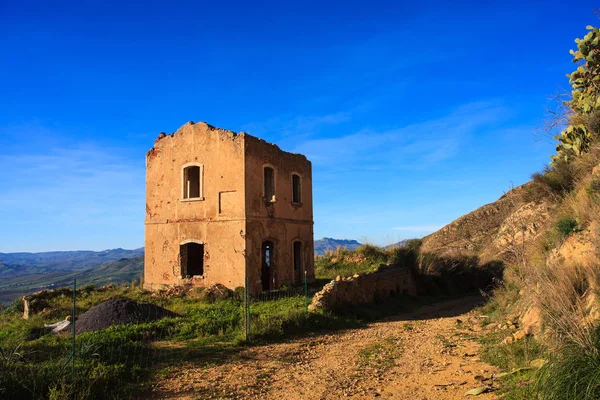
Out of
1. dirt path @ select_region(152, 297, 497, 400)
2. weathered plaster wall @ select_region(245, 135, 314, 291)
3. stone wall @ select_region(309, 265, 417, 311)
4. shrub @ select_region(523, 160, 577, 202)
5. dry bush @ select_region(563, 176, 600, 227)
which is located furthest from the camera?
weathered plaster wall @ select_region(245, 135, 314, 291)

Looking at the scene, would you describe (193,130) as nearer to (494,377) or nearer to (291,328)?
(291,328)

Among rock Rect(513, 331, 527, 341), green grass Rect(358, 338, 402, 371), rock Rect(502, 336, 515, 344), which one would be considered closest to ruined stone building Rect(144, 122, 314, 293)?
green grass Rect(358, 338, 402, 371)

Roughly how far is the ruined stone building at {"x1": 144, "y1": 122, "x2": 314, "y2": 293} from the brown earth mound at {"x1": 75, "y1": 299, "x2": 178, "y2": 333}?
513cm

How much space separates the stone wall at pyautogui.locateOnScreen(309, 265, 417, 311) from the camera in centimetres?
1317

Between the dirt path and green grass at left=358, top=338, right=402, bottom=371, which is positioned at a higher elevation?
the dirt path

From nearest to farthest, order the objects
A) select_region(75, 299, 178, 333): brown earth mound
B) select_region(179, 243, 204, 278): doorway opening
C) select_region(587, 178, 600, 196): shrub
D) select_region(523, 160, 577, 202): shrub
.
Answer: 1. select_region(587, 178, 600, 196): shrub
2. select_region(75, 299, 178, 333): brown earth mound
3. select_region(523, 160, 577, 202): shrub
4. select_region(179, 243, 204, 278): doorway opening

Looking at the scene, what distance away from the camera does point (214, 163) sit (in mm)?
18203

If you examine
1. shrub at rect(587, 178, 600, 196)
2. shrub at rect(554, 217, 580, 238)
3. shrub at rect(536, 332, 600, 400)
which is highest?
shrub at rect(587, 178, 600, 196)

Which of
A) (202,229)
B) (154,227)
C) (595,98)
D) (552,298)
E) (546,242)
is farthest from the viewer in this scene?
(154,227)

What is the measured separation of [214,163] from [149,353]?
10600mm

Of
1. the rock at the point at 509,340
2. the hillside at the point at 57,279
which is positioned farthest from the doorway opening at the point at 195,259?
the rock at the point at 509,340

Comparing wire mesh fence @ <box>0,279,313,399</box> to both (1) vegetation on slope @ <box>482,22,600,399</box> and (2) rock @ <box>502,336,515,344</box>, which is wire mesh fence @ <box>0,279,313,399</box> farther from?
(1) vegetation on slope @ <box>482,22,600,399</box>

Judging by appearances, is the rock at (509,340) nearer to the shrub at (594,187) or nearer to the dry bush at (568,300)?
the dry bush at (568,300)

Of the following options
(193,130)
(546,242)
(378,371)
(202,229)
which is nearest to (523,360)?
(378,371)
